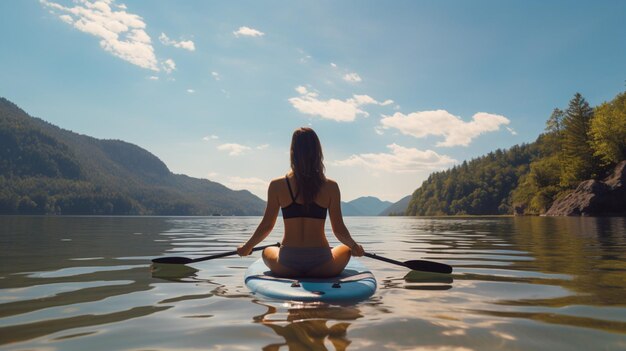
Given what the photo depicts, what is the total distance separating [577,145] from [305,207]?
83253 millimetres

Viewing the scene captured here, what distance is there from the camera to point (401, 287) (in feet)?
23.0

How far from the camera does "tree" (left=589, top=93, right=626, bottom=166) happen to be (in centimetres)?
6194

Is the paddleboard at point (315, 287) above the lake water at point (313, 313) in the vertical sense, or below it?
above

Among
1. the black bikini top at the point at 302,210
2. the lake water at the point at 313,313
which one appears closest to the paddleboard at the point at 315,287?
the lake water at the point at 313,313

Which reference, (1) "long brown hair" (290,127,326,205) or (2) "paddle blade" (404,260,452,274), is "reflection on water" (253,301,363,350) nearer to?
(1) "long brown hair" (290,127,326,205)

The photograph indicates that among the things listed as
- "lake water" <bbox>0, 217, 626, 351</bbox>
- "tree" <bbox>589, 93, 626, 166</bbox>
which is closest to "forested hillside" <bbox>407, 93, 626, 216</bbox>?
"tree" <bbox>589, 93, 626, 166</bbox>

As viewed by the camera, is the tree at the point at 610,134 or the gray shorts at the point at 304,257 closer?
the gray shorts at the point at 304,257

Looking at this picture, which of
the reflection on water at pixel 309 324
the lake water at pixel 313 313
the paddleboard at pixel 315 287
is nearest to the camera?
the reflection on water at pixel 309 324

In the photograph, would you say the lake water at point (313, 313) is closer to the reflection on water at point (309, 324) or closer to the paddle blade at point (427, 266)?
the reflection on water at point (309, 324)

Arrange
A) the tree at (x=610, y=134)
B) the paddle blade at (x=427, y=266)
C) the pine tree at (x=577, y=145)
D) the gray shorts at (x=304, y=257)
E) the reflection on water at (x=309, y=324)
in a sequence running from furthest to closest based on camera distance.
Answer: the pine tree at (x=577, y=145)
the tree at (x=610, y=134)
the paddle blade at (x=427, y=266)
the gray shorts at (x=304, y=257)
the reflection on water at (x=309, y=324)

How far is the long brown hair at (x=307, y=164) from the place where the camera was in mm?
6094

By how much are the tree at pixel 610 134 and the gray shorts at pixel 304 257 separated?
236ft

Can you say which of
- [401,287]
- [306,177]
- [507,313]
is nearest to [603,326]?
[507,313]

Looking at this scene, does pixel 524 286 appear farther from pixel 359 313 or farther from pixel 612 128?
pixel 612 128
